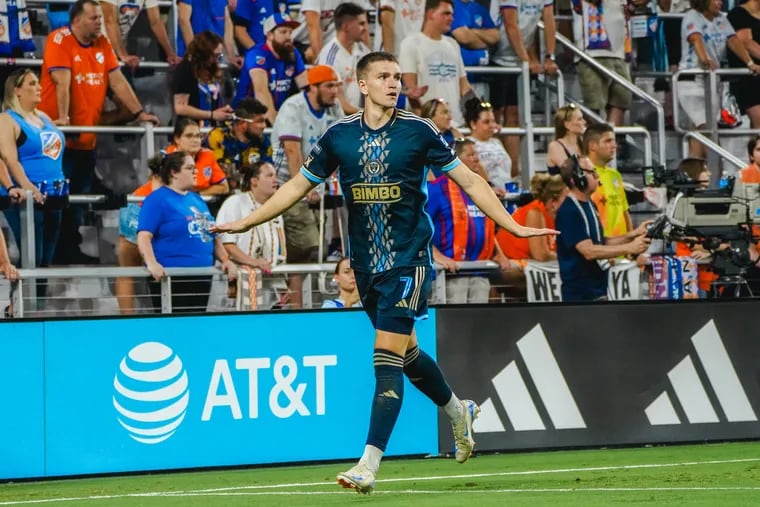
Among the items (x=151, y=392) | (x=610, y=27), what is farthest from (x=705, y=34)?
(x=151, y=392)

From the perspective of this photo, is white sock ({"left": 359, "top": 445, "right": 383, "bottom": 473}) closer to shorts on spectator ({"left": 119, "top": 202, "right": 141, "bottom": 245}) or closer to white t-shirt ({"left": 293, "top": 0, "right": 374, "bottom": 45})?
shorts on spectator ({"left": 119, "top": 202, "right": 141, "bottom": 245})

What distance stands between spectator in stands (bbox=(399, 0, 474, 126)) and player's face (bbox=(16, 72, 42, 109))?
13.8 ft

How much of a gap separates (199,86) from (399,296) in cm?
694

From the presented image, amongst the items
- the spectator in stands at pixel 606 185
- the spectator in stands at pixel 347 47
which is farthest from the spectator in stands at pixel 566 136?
the spectator in stands at pixel 347 47

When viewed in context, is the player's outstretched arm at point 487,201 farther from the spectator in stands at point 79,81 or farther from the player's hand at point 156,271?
the spectator in stands at point 79,81

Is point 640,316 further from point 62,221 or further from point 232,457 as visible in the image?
point 62,221

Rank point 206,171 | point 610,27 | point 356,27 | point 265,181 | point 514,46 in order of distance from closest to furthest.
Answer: point 265,181 < point 206,171 < point 356,27 < point 514,46 < point 610,27

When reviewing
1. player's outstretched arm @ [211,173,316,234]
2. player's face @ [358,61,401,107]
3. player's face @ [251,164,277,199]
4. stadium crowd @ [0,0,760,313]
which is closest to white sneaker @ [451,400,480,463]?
player's outstretched arm @ [211,173,316,234]

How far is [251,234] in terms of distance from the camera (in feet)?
42.6

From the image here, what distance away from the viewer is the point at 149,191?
1337 cm

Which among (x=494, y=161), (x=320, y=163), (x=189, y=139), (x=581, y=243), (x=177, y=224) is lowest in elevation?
(x=581, y=243)

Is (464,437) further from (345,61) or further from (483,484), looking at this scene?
(345,61)

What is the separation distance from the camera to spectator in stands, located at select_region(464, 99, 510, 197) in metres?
14.7

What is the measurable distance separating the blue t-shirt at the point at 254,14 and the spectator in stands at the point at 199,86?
1505mm
